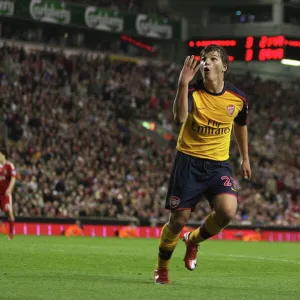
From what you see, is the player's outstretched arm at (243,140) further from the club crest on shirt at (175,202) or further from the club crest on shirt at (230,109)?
the club crest on shirt at (175,202)

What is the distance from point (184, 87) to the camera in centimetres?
891

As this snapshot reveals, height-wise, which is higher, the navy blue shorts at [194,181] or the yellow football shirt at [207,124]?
the yellow football shirt at [207,124]

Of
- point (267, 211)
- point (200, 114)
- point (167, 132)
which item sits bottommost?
point (267, 211)

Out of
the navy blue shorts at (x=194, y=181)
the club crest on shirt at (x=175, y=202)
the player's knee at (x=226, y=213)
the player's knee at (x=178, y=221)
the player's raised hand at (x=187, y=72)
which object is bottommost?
the player's knee at (x=178, y=221)

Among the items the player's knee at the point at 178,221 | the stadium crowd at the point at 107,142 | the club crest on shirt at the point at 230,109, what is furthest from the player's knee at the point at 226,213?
the stadium crowd at the point at 107,142

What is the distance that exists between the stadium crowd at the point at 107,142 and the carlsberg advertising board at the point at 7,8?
263 cm

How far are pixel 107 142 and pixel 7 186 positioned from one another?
42.9 feet

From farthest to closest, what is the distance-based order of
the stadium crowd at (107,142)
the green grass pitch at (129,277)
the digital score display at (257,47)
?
the stadium crowd at (107,142), the digital score display at (257,47), the green grass pitch at (129,277)

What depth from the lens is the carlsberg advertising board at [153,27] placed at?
1734 inches

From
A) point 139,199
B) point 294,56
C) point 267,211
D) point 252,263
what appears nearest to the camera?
point 252,263

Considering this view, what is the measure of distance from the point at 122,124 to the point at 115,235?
9763 mm

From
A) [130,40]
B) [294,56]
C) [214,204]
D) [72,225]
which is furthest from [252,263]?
[130,40]

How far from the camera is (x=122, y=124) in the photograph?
37250mm

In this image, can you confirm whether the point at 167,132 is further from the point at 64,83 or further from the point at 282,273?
the point at 282,273
